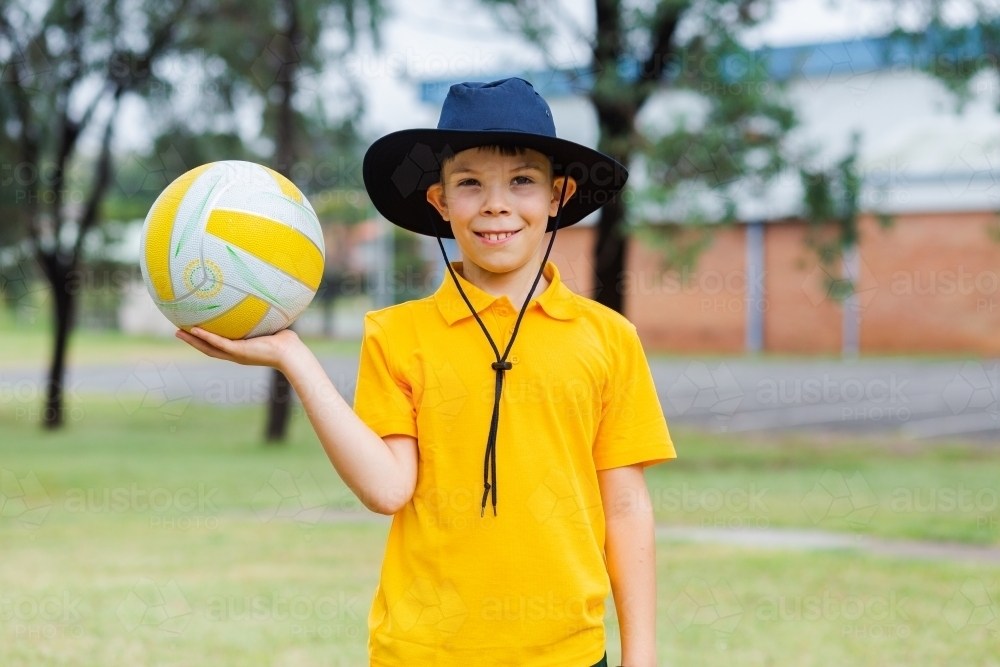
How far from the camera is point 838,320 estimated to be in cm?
2689

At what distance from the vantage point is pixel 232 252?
86.8 inches

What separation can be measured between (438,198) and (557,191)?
27 cm

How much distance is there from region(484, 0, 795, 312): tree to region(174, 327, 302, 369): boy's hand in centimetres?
823

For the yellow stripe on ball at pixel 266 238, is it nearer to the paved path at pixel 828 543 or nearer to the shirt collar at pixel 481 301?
the shirt collar at pixel 481 301

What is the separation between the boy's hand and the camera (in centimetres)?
206

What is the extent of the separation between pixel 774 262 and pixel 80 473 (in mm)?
19454

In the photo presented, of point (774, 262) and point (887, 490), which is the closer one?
point (887, 490)

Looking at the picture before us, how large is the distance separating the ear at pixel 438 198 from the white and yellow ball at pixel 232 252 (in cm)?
26

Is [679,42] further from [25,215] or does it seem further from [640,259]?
[640,259]

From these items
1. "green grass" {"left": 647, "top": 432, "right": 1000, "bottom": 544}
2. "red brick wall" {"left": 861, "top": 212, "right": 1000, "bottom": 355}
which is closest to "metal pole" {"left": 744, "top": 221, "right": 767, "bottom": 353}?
"red brick wall" {"left": 861, "top": 212, "right": 1000, "bottom": 355}

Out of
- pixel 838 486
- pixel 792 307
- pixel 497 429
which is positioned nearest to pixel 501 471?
pixel 497 429

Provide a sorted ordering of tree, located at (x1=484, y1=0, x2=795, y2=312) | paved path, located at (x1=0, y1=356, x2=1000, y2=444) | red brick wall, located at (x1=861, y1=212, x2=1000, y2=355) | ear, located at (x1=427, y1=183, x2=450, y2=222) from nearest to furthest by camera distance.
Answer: ear, located at (x1=427, y1=183, x2=450, y2=222), tree, located at (x1=484, y1=0, x2=795, y2=312), paved path, located at (x1=0, y1=356, x2=1000, y2=444), red brick wall, located at (x1=861, y1=212, x2=1000, y2=355)

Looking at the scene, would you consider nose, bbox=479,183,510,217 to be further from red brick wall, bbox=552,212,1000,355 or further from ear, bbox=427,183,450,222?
red brick wall, bbox=552,212,1000,355

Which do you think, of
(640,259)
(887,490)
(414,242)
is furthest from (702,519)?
(414,242)
